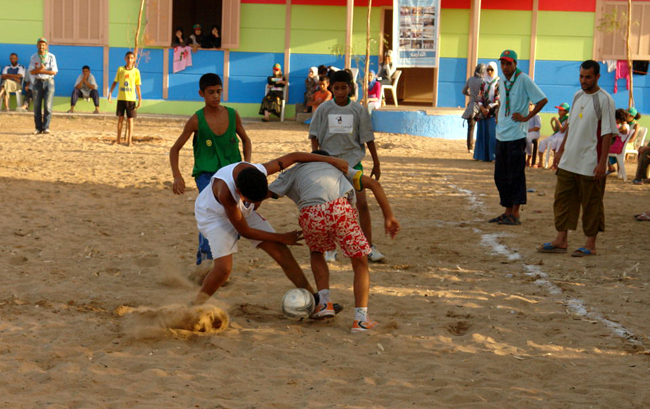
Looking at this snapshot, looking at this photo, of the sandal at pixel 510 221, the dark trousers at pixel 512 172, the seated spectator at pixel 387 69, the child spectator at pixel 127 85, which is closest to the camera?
the dark trousers at pixel 512 172

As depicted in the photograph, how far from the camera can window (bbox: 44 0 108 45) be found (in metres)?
21.5

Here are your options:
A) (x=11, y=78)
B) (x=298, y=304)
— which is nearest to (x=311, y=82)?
(x=11, y=78)

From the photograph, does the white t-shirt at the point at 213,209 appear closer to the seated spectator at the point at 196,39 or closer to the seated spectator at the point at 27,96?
the seated spectator at the point at 196,39

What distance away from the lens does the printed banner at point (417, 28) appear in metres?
19.6

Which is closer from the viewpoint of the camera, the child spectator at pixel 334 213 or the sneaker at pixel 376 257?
the child spectator at pixel 334 213

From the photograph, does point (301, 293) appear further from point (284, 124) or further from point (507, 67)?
point (284, 124)

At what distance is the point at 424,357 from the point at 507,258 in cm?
286

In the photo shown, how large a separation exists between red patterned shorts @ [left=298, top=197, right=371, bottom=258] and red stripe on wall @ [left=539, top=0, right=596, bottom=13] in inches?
701

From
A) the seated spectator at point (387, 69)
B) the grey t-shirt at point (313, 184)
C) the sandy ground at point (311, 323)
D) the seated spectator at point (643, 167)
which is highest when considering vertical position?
the seated spectator at point (387, 69)

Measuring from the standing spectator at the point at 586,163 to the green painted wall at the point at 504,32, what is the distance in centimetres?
1464

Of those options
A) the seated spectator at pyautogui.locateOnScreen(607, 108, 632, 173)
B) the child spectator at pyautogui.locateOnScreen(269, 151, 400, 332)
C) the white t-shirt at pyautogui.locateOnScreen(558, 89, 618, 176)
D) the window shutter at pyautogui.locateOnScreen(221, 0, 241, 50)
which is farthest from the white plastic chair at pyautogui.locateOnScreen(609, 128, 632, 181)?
the window shutter at pyautogui.locateOnScreen(221, 0, 241, 50)

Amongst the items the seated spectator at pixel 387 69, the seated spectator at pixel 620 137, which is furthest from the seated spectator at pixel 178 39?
the seated spectator at pixel 620 137

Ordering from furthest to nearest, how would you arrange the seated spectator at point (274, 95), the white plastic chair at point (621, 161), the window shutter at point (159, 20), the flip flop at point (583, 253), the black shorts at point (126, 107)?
A: 1. the window shutter at point (159, 20)
2. the seated spectator at point (274, 95)
3. the black shorts at point (126, 107)
4. the white plastic chair at point (621, 161)
5. the flip flop at point (583, 253)

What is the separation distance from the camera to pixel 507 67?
28.0ft
